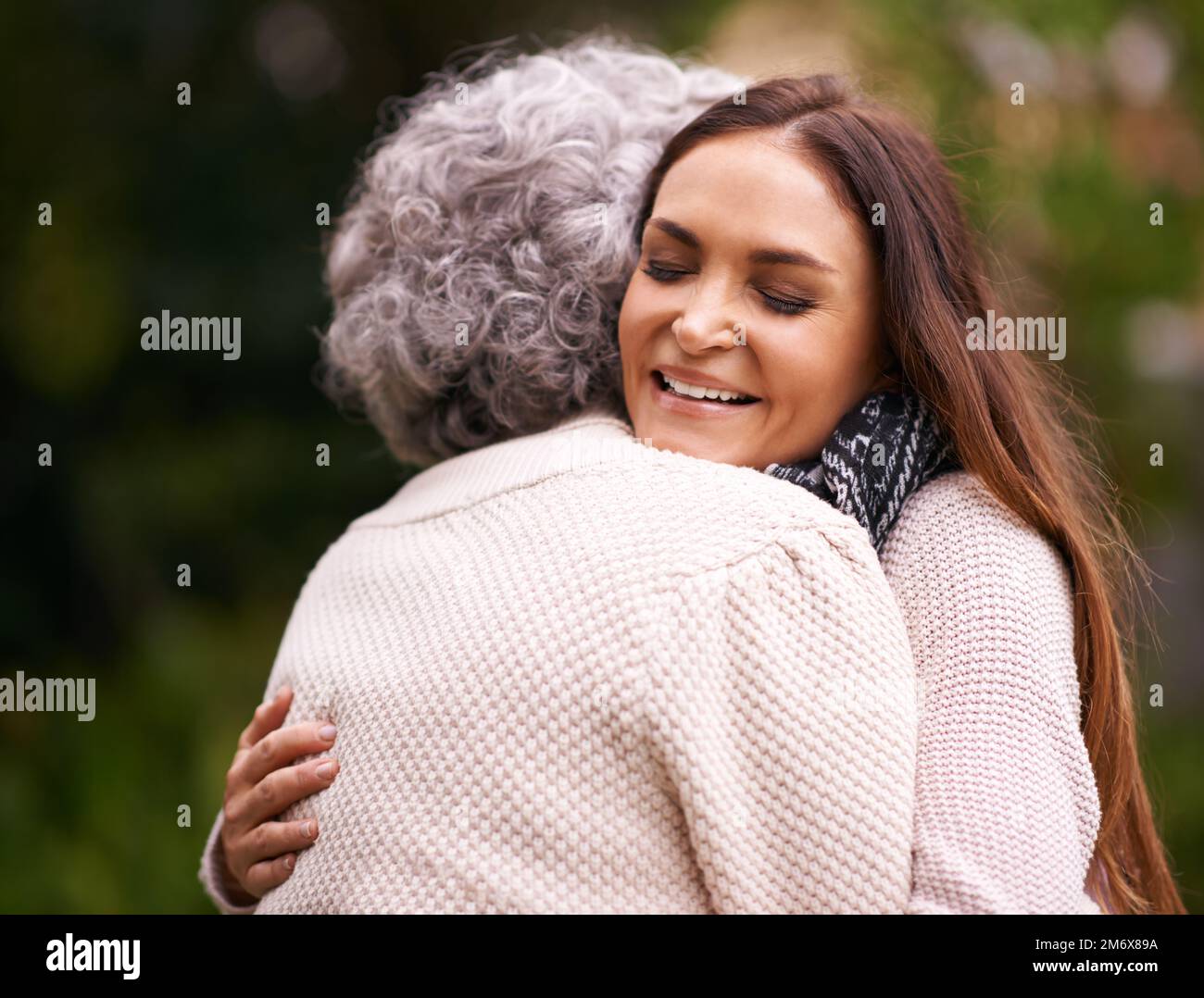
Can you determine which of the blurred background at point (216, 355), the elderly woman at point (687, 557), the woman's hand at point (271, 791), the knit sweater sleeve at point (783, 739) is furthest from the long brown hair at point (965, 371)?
the blurred background at point (216, 355)

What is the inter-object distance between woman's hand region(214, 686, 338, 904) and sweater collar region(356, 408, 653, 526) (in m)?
0.39

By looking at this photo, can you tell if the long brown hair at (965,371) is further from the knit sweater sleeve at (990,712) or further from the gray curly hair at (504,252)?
the gray curly hair at (504,252)

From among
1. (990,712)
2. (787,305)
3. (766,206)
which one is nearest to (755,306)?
(787,305)

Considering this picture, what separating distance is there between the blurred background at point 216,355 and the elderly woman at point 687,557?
2417 mm

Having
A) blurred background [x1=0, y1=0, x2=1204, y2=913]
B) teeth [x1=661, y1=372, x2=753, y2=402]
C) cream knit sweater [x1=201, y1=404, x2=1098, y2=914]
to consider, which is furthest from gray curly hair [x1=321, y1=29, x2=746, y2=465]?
blurred background [x1=0, y1=0, x2=1204, y2=913]

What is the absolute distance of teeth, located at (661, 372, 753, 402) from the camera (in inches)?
78.2

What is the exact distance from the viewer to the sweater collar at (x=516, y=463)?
189cm

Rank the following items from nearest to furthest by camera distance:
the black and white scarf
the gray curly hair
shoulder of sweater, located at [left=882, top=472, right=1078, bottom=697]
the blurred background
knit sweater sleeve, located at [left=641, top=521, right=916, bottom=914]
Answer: knit sweater sleeve, located at [left=641, top=521, right=916, bottom=914], shoulder of sweater, located at [left=882, top=472, right=1078, bottom=697], the black and white scarf, the gray curly hair, the blurred background

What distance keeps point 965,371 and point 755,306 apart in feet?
1.15

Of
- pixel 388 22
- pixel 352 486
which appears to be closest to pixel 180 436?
pixel 352 486

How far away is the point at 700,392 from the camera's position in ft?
6.55

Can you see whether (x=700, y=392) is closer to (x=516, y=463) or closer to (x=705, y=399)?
(x=705, y=399)

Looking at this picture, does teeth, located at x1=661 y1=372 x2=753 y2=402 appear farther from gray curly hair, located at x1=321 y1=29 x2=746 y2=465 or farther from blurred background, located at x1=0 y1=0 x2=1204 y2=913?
blurred background, located at x1=0 y1=0 x2=1204 y2=913
